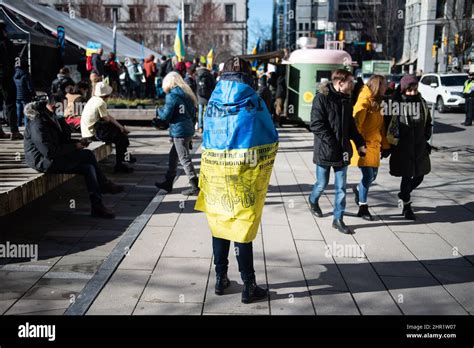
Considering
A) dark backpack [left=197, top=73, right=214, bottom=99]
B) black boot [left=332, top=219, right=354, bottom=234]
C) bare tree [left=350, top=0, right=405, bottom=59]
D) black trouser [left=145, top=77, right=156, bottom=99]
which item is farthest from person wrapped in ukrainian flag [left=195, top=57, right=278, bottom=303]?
bare tree [left=350, top=0, right=405, bottom=59]

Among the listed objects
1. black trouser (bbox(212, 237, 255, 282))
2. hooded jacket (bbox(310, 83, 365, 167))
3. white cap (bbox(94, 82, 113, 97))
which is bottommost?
black trouser (bbox(212, 237, 255, 282))

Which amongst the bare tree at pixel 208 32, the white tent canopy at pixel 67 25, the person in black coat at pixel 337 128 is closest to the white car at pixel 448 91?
the white tent canopy at pixel 67 25

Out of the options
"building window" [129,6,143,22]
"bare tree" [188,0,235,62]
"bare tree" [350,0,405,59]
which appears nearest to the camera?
"bare tree" [350,0,405,59]

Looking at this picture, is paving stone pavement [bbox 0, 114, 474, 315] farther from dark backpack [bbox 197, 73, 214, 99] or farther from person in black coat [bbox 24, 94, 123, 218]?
dark backpack [bbox 197, 73, 214, 99]

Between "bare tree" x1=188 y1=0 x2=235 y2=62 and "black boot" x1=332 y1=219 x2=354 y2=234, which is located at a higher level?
"bare tree" x1=188 y1=0 x2=235 y2=62

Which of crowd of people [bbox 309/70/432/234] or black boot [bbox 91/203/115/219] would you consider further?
black boot [bbox 91/203/115/219]

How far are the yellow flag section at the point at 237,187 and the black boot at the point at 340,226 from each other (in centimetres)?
235

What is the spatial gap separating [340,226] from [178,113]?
297cm

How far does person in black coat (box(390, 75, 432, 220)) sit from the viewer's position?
264 inches

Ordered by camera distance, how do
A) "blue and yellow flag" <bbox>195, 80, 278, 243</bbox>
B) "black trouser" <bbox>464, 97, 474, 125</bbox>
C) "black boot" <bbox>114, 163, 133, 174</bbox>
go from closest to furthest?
"blue and yellow flag" <bbox>195, 80, 278, 243</bbox>, "black boot" <bbox>114, 163, 133, 174</bbox>, "black trouser" <bbox>464, 97, 474, 125</bbox>

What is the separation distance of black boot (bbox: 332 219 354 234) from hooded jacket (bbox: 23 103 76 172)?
348cm

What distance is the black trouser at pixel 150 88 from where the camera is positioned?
887 inches
